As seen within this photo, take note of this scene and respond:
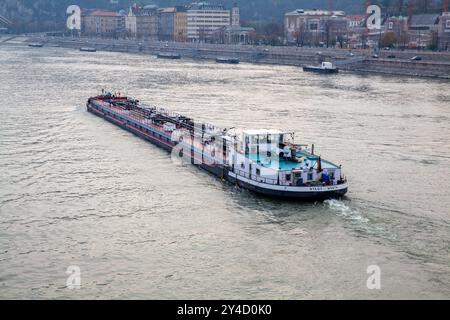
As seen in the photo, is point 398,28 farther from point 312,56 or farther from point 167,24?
point 167,24

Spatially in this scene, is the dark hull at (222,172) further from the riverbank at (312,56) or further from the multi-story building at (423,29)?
the multi-story building at (423,29)

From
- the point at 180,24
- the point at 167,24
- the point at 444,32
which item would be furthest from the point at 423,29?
the point at 167,24

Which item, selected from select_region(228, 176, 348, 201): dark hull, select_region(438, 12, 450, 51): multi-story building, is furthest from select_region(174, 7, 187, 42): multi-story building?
select_region(228, 176, 348, 201): dark hull

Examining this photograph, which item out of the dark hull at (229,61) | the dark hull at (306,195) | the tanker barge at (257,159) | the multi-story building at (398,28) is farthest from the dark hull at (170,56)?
the dark hull at (306,195)

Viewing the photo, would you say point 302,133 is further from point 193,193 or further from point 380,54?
point 380,54

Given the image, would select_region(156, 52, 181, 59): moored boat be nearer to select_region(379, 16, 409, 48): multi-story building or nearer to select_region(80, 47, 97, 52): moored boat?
select_region(80, 47, 97, 52): moored boat

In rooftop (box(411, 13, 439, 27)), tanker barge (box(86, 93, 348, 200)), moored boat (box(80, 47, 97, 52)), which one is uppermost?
rooftop (box(411, 13, 439, 27))
